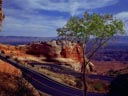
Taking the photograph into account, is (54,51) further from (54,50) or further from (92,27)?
(92,27)

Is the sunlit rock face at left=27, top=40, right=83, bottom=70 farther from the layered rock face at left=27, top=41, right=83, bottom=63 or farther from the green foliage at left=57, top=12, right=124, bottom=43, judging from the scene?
the green foliage at left=57, top=12, right=124, bottom=43

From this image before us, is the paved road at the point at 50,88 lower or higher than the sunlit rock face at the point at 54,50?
lower

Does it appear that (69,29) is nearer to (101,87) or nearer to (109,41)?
(109,41)

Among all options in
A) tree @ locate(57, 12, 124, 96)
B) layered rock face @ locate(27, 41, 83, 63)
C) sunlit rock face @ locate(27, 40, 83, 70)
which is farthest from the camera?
sunlit rock face @ locate(27, 40, 83, 70)

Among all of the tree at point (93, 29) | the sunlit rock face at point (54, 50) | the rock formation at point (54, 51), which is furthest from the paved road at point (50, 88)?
the sunlit rock face at point (54, 50)

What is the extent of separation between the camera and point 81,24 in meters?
44.9

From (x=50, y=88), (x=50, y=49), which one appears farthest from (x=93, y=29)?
(x=50, y=49)

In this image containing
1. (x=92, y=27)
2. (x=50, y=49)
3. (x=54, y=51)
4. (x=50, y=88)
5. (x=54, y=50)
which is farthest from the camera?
(x=54, y=50)

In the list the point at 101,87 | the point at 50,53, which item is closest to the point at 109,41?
the point at 101,87

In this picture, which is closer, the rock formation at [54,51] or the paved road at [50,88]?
the paved road at [50,88]

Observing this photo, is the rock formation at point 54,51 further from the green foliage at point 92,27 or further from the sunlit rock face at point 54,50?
the green foliage at point 92,27

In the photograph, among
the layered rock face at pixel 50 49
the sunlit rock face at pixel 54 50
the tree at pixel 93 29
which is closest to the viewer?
the tree at pixel 93 29

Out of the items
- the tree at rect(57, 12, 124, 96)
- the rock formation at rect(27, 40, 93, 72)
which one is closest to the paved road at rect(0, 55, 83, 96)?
the tree at rect(57, 12, 124, 96)

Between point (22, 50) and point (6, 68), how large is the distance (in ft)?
285
